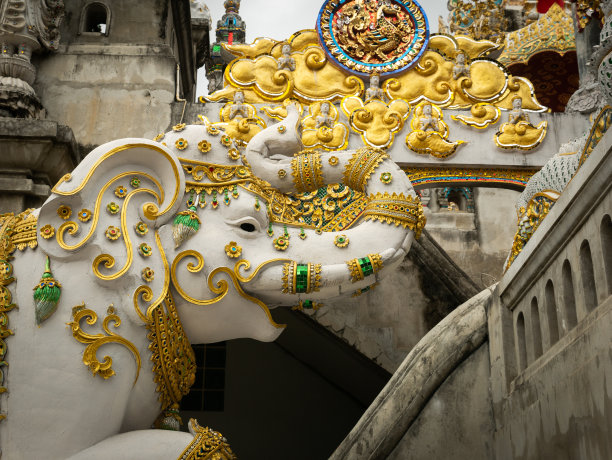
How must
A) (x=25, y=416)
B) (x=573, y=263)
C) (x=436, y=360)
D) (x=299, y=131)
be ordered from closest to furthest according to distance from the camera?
(x=573, y=263) → (x=25, y=416) → (x=436, y=360) → (x=299, y=131)

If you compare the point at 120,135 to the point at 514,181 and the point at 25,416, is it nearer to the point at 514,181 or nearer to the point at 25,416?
the point at 514,181

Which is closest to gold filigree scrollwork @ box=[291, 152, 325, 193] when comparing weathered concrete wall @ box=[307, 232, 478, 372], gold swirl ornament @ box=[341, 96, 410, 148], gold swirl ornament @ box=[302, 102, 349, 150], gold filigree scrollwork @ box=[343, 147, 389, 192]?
gold filigree scrollwork @ box=[343, 147, 389, 192]

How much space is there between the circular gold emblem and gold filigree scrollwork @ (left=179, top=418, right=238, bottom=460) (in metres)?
5.30

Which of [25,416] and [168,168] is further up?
[168,168]

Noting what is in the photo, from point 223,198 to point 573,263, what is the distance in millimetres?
1562

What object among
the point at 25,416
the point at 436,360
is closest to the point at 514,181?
the point at 436,360

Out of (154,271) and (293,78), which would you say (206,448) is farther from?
(293,78)

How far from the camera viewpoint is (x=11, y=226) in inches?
141

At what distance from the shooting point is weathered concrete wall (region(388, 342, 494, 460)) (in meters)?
3.61

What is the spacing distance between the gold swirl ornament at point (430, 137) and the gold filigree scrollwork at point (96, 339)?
4.78 meters

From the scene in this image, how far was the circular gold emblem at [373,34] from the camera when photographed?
26.1 ft

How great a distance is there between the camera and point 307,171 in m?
3.77

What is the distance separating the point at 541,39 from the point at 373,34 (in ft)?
25.1

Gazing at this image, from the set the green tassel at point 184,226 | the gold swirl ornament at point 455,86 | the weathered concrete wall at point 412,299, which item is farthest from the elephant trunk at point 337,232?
the gold swirl ornament at point 455,86
